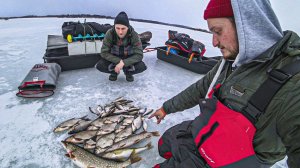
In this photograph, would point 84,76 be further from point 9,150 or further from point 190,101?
point 190,101

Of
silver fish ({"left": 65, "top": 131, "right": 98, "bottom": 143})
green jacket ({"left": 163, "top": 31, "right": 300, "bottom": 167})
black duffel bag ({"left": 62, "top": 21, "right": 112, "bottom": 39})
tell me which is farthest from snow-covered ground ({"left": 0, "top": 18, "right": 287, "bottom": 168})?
green jacket ({"left": 163, "top": 31, "right": 300, "bottom": 167})

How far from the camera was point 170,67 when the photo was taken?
4477 mm

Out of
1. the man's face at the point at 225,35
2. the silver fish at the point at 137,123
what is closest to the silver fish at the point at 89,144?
the silver fish at the point at 137,123

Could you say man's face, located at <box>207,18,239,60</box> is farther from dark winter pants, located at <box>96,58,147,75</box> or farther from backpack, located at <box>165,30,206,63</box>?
backpack, located at <box>165,30,206,63</box>

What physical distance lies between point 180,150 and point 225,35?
0.87 m

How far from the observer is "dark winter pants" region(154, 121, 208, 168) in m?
1.41

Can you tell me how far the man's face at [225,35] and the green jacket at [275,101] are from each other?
0.40 feet

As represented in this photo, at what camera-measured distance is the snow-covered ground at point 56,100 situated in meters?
1.97

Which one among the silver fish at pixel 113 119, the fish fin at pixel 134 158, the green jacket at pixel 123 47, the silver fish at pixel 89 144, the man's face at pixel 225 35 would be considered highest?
the man's face at pixel 225 35

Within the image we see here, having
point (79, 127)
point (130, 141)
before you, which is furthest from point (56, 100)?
point (130, 141)

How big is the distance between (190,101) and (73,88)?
6.88 feet

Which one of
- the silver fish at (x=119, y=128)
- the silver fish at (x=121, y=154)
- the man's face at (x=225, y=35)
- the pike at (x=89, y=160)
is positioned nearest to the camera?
the man's face at (x=225, y=35)

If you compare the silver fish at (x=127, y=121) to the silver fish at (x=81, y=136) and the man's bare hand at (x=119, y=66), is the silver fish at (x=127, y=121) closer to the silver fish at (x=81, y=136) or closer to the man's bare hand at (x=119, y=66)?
the silver fish at (x=81, y=136)

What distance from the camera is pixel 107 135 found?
218 centimetres
